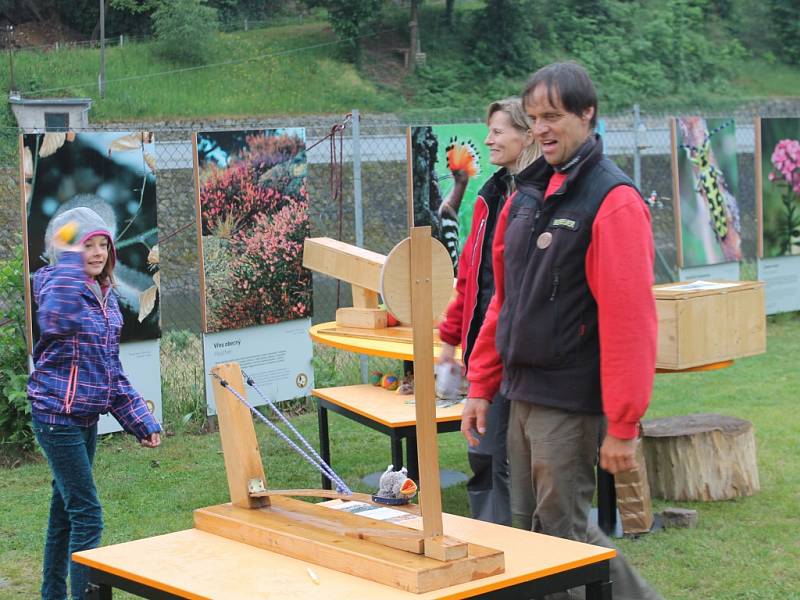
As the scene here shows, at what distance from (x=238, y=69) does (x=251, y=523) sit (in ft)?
133

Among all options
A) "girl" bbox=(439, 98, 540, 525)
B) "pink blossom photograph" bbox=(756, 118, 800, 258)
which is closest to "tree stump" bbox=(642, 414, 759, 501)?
"girl" bbox=(439, 98, 540, 525)

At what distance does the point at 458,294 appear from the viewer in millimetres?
4590

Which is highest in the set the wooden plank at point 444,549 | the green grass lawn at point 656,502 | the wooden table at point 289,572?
the wooden plank at point 444,549

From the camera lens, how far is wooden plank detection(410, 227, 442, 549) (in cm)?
288

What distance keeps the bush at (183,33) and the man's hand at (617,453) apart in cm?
4054

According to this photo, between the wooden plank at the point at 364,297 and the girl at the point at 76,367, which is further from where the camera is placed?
the wooden plank at the point at 364,297

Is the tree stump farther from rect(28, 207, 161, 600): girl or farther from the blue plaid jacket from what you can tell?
the blue plaid jacket

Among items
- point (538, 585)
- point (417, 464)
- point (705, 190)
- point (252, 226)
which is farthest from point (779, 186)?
point (538, 585)

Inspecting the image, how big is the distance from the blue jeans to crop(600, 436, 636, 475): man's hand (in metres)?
2.06

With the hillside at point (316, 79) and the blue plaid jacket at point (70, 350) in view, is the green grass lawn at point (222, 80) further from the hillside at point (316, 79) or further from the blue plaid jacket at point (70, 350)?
the blue plaid jacket at point (70, 350)

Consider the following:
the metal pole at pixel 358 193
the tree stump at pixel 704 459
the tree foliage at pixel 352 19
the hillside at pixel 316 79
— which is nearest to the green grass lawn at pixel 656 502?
the tree stump at pixel 704 459

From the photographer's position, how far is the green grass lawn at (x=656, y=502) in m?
5.19

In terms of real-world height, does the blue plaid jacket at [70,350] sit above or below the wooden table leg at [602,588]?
above

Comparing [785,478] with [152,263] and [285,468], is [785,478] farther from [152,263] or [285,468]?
[152,263]
